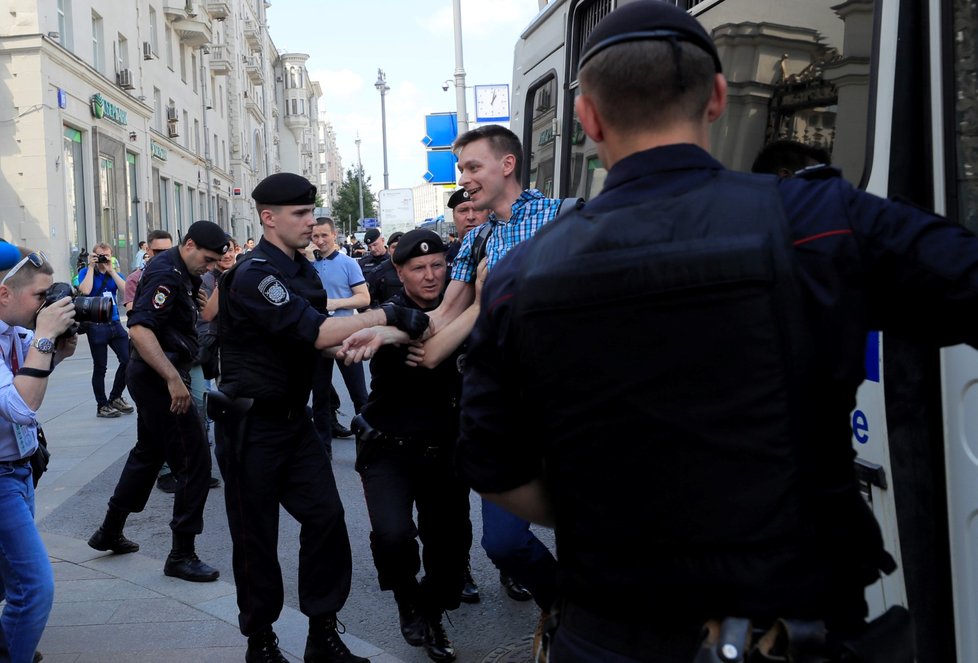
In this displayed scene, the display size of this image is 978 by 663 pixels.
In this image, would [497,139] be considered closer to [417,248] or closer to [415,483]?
[417,248]

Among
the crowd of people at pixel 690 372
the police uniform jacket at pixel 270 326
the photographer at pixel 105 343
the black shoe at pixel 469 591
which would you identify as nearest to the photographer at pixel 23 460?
the police uniform jacket at pixel 270 326

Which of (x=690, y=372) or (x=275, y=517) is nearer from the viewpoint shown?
(x=690, y=372)

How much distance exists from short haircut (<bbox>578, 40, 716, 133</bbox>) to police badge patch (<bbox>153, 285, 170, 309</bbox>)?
481cm

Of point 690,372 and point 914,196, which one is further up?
point 914,196

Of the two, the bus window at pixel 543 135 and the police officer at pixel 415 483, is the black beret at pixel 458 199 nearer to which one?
the bus window at pixel 543 135

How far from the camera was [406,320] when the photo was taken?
3947mm

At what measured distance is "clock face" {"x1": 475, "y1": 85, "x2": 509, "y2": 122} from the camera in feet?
62.8

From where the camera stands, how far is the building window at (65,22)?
22.2 m

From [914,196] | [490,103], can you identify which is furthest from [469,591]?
[490,103]

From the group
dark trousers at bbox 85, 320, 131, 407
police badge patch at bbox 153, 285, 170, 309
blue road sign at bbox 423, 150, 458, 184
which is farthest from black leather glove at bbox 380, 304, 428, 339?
blue road sign at bbox 423, 150, 458, 184

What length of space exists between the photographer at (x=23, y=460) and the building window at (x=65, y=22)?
822 inches

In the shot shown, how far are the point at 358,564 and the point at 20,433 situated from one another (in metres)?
2.67

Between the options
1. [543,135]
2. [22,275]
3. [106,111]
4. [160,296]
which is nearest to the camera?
[22,275]

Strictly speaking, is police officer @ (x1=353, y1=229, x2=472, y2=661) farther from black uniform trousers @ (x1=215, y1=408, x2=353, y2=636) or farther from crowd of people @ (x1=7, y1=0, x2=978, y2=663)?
crowd of people @ (x1=7, y1=0, x2=978, y2=663)
